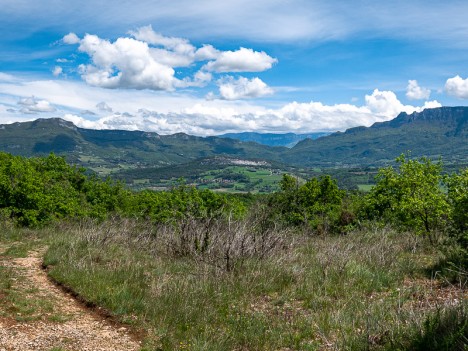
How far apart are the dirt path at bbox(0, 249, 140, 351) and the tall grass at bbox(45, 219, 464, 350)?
1.37 ft

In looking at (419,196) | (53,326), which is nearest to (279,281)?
(53,326)

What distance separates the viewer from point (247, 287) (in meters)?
9.38

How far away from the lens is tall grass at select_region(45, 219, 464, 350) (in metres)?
6.95

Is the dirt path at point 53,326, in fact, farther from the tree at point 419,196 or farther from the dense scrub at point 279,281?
the tree at point 419,196

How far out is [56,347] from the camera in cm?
657

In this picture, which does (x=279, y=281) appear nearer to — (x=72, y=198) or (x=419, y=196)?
(x=419, y=196)

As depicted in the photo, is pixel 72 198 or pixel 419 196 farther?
pixel 72 198

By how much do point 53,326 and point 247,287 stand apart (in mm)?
4412

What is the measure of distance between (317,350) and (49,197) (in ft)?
70.3

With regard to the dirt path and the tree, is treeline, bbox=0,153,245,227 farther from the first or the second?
the tree

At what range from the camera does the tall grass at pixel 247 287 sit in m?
6.95

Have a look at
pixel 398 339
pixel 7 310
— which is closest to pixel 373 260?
pixel 398 339

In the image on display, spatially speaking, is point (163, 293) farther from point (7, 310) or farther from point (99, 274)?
point (7, 310)

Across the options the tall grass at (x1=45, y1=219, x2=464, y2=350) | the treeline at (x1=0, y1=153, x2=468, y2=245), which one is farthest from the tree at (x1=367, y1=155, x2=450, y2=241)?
the tall grass at (x1=45, y1=219, x2=464, y2=350)
